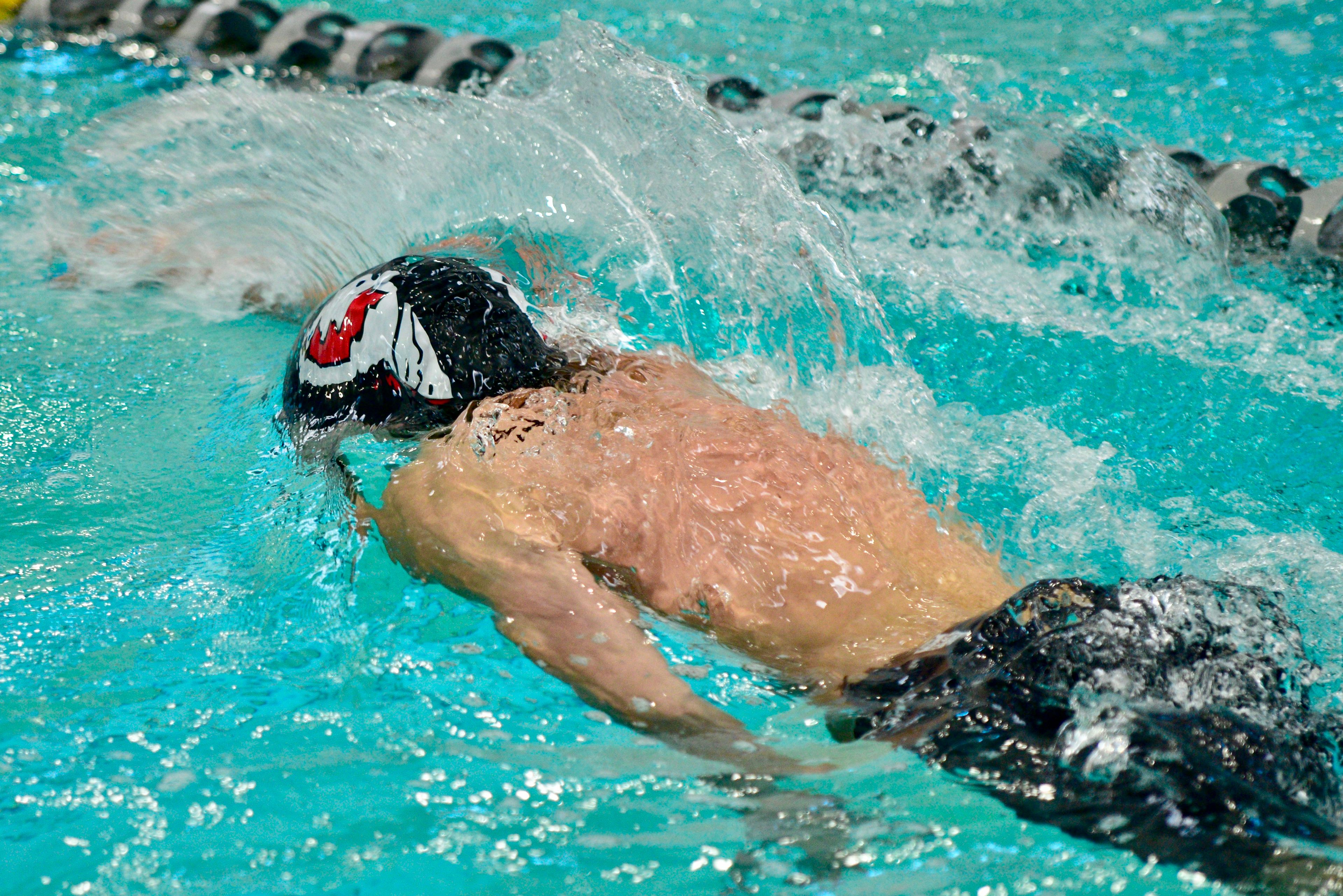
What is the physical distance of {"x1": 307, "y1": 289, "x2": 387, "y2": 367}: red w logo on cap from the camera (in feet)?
7.63

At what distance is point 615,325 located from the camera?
307cm

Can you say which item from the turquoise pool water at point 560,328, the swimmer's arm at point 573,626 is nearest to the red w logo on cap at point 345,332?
the turquoise pool water at point 560,328

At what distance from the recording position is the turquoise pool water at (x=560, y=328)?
179cm

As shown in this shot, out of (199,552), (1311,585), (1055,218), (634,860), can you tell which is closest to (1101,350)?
(1055,218)

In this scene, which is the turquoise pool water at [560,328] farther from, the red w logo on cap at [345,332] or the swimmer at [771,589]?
the red w logo on cap at [345,332]

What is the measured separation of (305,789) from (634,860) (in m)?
0.62

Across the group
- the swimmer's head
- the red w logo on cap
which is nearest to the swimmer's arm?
the swimmer's head

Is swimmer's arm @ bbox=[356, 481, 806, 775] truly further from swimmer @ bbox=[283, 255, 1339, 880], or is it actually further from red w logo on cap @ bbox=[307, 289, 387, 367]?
red w logo on cap @ bbox=[307, 289, 387, 367]

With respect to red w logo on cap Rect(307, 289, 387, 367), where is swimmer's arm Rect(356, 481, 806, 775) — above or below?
below

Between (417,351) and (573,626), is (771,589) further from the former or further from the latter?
(417,351)

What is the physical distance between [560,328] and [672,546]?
2.48 feet

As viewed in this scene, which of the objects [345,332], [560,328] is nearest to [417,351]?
[345,332]

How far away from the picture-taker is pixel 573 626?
1971mm

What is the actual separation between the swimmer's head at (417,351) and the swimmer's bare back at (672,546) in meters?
0.07
